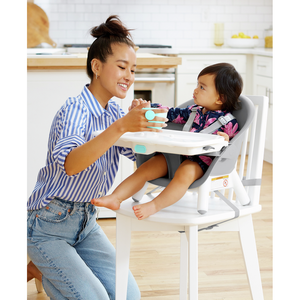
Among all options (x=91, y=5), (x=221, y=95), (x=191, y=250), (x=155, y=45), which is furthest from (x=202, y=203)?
(x=91, y=5)

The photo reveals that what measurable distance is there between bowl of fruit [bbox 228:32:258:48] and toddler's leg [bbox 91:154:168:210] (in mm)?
3827

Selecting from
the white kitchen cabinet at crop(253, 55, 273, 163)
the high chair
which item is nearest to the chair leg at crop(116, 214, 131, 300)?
the high chair

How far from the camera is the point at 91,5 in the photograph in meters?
4.94

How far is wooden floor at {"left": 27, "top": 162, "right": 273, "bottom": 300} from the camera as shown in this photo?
1.83 metres

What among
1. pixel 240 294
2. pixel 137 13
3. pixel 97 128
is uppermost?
pixel 137 13

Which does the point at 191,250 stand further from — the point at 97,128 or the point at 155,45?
the point at 155,45

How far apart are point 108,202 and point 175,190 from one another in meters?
0.21

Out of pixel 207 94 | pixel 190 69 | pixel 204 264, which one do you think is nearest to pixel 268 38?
pixel 190 69

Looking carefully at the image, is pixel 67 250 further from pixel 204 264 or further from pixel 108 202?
pixel 204 264

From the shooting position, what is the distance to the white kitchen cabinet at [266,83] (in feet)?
13.7

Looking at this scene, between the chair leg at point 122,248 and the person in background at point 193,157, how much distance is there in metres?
0.06

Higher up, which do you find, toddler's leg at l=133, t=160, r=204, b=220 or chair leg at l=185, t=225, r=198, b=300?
toddler's leg at l=133, t=160, r=204, b=220

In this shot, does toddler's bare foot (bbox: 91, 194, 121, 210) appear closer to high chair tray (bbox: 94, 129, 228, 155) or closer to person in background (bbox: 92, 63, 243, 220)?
person in background (bbox: 92, 63, 243, 220)
